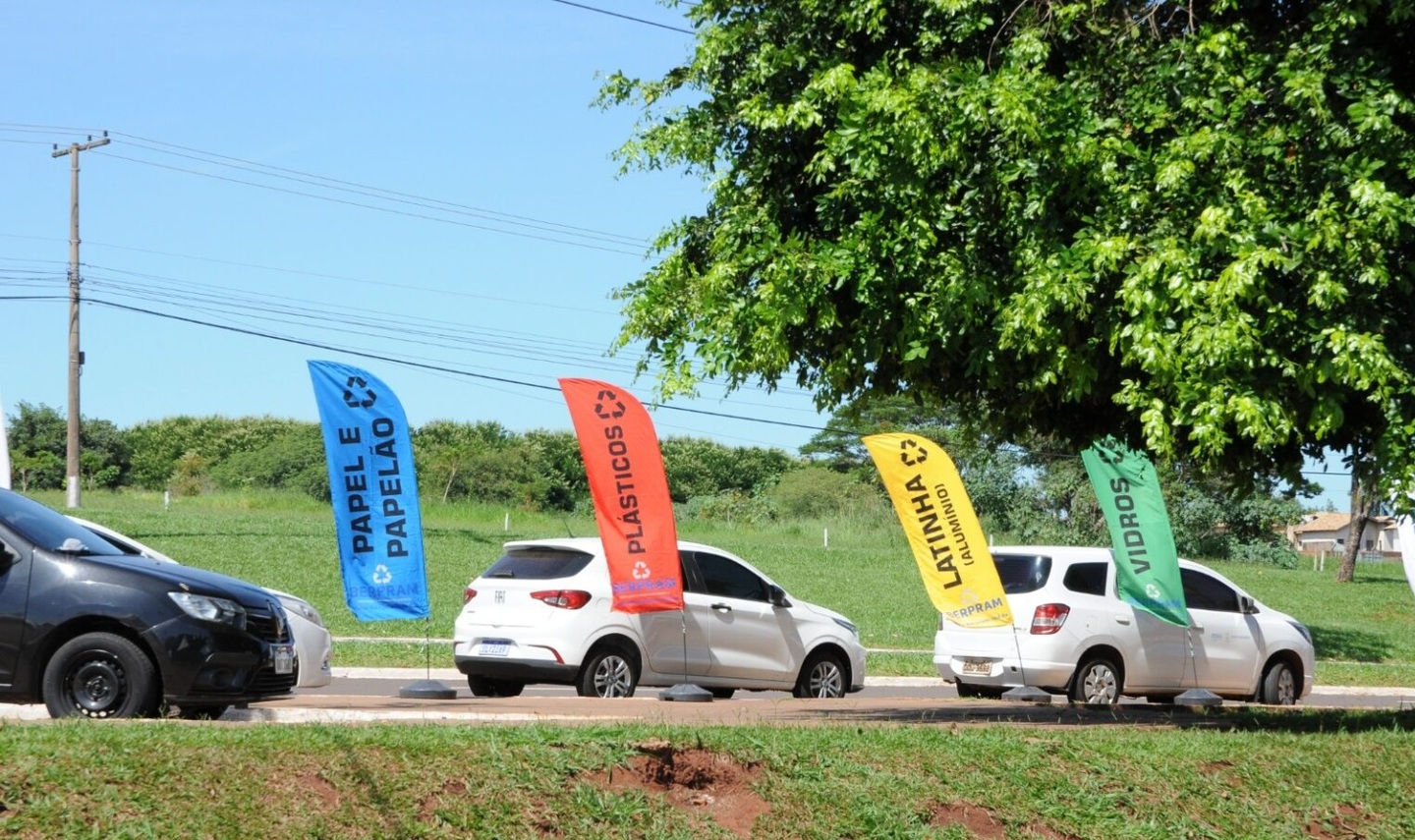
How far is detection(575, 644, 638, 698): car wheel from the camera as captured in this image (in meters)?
14.4

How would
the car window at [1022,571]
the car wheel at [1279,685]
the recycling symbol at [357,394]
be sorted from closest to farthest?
1. the recycling symbol at [357,394]
2. the car window at [1022,571]
3. the car wheel at [1279,685]

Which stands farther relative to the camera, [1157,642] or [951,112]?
[1157,642]

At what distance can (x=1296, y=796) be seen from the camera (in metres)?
8.94

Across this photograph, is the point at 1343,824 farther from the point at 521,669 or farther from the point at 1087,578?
the point at 521,669

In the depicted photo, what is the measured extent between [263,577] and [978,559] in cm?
2011

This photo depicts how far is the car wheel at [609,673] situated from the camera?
14.4 metres

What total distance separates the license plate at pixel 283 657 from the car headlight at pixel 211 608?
0.41 m

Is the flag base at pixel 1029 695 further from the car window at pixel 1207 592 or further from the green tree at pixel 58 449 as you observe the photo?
the green tree at pixel 58 449

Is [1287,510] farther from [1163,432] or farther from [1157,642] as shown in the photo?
[1163,432]

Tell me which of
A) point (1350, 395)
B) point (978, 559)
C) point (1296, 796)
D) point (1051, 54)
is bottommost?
point (1296, 796)

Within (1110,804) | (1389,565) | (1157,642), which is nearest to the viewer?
(1110,804)

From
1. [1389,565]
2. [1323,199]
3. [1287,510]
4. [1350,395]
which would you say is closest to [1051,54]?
[1323,199]

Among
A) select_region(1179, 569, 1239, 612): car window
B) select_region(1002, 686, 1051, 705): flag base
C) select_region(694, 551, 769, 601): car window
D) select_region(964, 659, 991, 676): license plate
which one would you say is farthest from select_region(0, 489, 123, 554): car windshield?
select_region(1179, 569, 1239, 612): car window

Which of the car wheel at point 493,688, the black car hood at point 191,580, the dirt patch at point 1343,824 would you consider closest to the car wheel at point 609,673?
the car wheel at point 493,688
